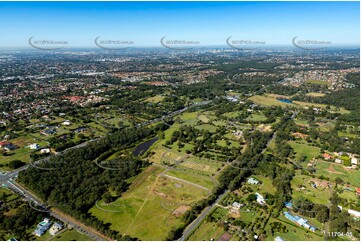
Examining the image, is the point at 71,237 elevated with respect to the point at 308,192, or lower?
lower

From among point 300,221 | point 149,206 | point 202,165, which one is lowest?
point 149,206

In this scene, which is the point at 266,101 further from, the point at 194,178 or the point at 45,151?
the point at 45,151

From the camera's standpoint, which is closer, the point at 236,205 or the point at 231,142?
the point at 236,205

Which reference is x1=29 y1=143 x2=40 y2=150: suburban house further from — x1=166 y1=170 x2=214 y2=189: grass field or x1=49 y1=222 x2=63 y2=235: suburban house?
x1=166 y1=170 x2=214 y2=189: grass field

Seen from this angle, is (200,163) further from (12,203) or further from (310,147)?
(12,203)

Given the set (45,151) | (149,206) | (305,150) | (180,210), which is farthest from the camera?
(305,150)

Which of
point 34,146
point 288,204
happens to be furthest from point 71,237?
point 34,146

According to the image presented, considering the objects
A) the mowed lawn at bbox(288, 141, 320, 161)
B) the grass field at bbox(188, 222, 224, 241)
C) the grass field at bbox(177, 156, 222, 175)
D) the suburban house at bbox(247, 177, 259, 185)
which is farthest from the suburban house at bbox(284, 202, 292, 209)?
the mowed lawn at bbox(288, 141, 320, 161)
